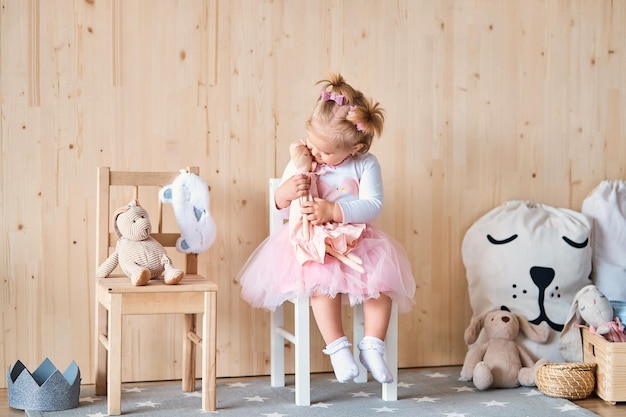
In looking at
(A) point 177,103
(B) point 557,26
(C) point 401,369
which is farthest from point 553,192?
(A) point 177,103

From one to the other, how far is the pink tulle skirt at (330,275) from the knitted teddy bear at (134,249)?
11.1 inches

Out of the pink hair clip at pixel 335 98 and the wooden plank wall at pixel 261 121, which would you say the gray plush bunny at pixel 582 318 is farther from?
the pink hair clip at pixel 335 98

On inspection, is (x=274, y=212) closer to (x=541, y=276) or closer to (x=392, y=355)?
(x=392, y=355)

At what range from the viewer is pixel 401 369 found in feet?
9.15

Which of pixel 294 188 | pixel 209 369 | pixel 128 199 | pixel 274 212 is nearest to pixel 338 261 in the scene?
pixel 294 188

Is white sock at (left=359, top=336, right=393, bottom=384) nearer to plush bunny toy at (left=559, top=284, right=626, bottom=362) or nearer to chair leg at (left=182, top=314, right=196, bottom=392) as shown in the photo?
chair leg at (left=182, top=314, right=196, bottom=392)

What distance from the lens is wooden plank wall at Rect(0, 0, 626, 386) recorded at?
8.11 feet

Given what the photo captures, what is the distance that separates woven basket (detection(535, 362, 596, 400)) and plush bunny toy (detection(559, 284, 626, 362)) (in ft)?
0.44

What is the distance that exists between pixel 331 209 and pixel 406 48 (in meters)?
0.78

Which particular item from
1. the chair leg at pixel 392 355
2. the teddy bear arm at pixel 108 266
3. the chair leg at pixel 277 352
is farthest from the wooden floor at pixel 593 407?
the chair leg at pixel 277 352

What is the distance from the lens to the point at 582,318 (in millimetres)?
2535

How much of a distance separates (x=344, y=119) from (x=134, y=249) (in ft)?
2.30

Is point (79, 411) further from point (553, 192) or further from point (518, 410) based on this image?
point (553, 192)

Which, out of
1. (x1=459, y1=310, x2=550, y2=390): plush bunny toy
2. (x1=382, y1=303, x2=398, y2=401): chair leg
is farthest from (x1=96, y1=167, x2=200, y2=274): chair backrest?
(x1=459, y1=310, x2=550, y2=390): plush bunny toy
